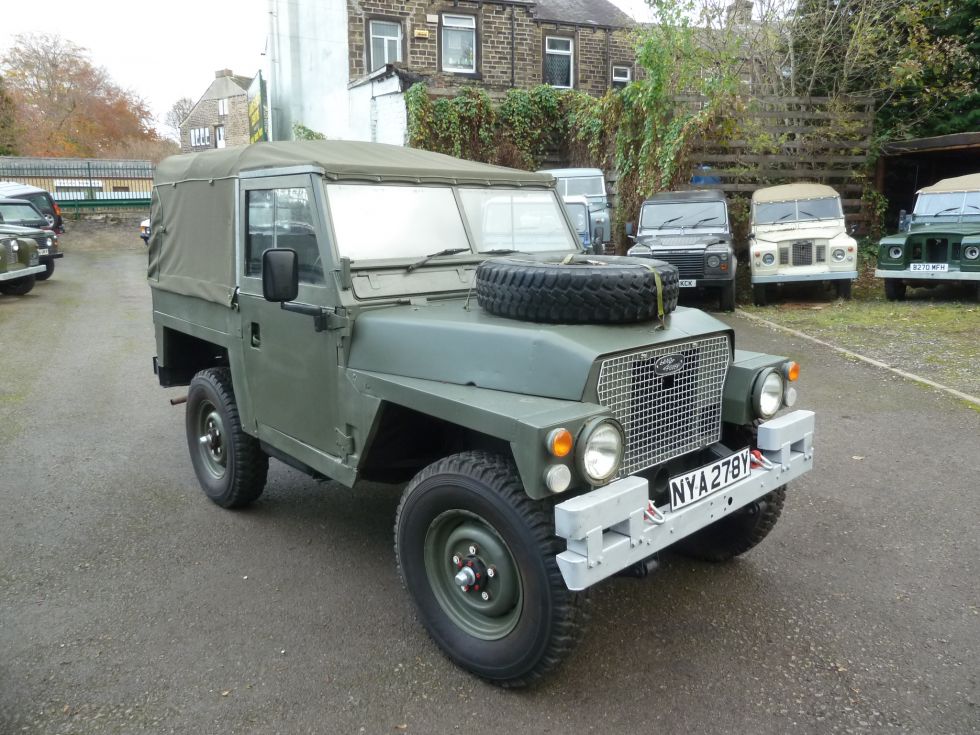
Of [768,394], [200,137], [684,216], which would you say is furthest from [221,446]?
[200,137]

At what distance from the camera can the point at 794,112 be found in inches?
602

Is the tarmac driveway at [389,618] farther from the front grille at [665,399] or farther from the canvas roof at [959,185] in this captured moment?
the canvas roof at [959,185]

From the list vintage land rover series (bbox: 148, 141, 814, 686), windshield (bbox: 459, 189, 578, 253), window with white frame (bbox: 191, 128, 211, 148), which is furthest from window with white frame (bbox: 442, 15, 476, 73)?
window with white frame (bbox: 191, 128, 211, 148)

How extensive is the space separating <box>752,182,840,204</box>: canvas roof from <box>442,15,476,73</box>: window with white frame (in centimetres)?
1196

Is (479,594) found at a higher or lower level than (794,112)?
lower

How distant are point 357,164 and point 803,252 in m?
10.0

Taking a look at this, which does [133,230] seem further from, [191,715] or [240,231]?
[191,715]

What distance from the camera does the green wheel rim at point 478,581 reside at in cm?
297

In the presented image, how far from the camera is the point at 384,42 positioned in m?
21.6

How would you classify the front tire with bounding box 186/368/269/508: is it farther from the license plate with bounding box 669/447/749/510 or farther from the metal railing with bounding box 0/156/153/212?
the metal railing with bounding box 0/156/153/212

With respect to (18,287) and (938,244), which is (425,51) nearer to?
(18,287)

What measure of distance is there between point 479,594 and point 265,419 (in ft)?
5.84

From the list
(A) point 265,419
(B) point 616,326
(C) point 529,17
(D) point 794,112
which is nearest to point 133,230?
(C) point 529,17

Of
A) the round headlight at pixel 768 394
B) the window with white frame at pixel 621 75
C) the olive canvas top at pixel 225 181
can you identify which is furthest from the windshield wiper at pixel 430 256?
the window with white frame at pixel 621 75
